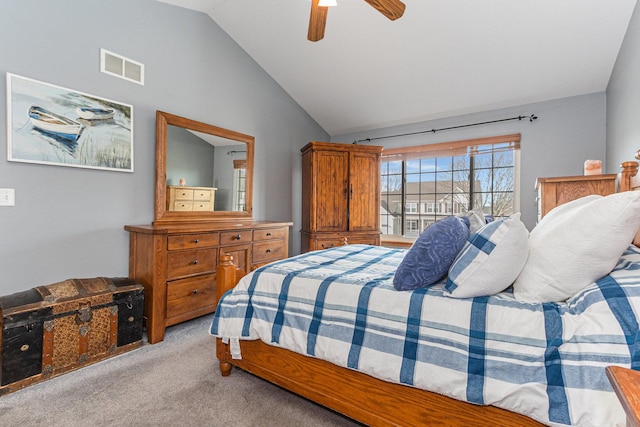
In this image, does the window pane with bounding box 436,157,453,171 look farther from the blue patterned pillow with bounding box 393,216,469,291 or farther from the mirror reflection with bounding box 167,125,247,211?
the blue patterned pillow with bounding box 393,216,469,291

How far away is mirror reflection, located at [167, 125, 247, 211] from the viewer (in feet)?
9.48

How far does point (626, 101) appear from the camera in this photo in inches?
89.1

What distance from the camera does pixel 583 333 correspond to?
95 centimetres

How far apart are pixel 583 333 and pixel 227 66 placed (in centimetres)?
380

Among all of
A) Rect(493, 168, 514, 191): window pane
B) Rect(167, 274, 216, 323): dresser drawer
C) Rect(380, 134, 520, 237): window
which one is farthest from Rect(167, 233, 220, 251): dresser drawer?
Rect(493, 168, 514, 191): window pane

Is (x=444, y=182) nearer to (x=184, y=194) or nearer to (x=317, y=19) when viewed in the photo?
(x=317, y=19)

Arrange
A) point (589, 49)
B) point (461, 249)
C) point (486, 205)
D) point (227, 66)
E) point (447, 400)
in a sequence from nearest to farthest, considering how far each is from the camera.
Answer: point (447, 400) → point (461, 249) → point (589, 49) → point (227, 66) → point (486, 205)

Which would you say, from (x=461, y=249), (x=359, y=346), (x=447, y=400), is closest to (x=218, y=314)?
(x=359, y=346)

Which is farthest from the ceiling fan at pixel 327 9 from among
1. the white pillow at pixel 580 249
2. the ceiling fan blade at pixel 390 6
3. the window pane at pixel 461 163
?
the window pane at pixel 461 163

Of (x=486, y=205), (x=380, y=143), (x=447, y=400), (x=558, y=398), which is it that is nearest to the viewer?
(x=558, y=398)

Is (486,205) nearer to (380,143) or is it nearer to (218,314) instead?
(380,143)

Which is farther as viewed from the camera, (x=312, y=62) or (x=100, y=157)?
(x=312, y=62)

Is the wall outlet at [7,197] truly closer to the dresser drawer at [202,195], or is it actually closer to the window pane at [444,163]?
the dresser drawer at [202,195]

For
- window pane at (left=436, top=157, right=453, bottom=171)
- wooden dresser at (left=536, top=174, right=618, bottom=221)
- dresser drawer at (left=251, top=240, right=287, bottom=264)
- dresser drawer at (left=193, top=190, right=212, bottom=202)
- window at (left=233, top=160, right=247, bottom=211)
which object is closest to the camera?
wooden dresser at (left=536, top=174, right=618, bottom=221)
